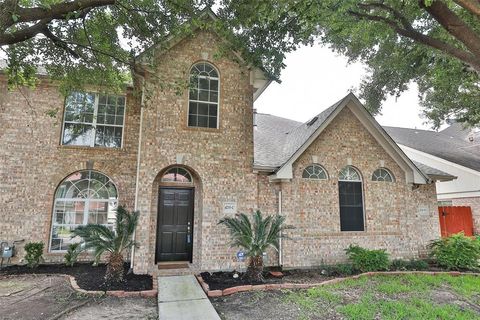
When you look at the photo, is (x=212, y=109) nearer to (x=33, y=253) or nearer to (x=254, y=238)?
(x=254, y=238)

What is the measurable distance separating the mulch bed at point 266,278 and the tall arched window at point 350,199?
2.12 m

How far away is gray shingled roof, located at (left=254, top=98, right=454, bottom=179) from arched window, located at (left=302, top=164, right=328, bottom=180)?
842mm

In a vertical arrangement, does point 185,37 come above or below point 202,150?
above

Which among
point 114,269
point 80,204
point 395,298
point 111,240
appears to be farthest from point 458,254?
point 80,204

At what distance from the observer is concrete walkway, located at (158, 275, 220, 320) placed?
507 cm

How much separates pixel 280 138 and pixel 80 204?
821 cm

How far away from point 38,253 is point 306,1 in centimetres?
1012

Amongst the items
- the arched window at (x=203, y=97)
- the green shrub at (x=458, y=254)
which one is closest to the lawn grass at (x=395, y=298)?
the green shrub at (x=458, y=254)

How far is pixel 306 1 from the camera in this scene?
631 centimetres

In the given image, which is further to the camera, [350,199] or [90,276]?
[350,199]

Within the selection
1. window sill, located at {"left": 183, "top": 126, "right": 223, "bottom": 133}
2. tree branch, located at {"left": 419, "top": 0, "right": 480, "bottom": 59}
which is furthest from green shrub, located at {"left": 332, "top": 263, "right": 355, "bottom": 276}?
tree branch, located at {"left": 419, "top": 0, "right": 480, "bottom": 59}

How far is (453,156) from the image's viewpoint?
18469 millimetres

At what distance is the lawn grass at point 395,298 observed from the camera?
5.25 meters

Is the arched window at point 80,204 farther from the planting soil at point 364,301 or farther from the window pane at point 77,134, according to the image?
the planting soil at point 364,301
